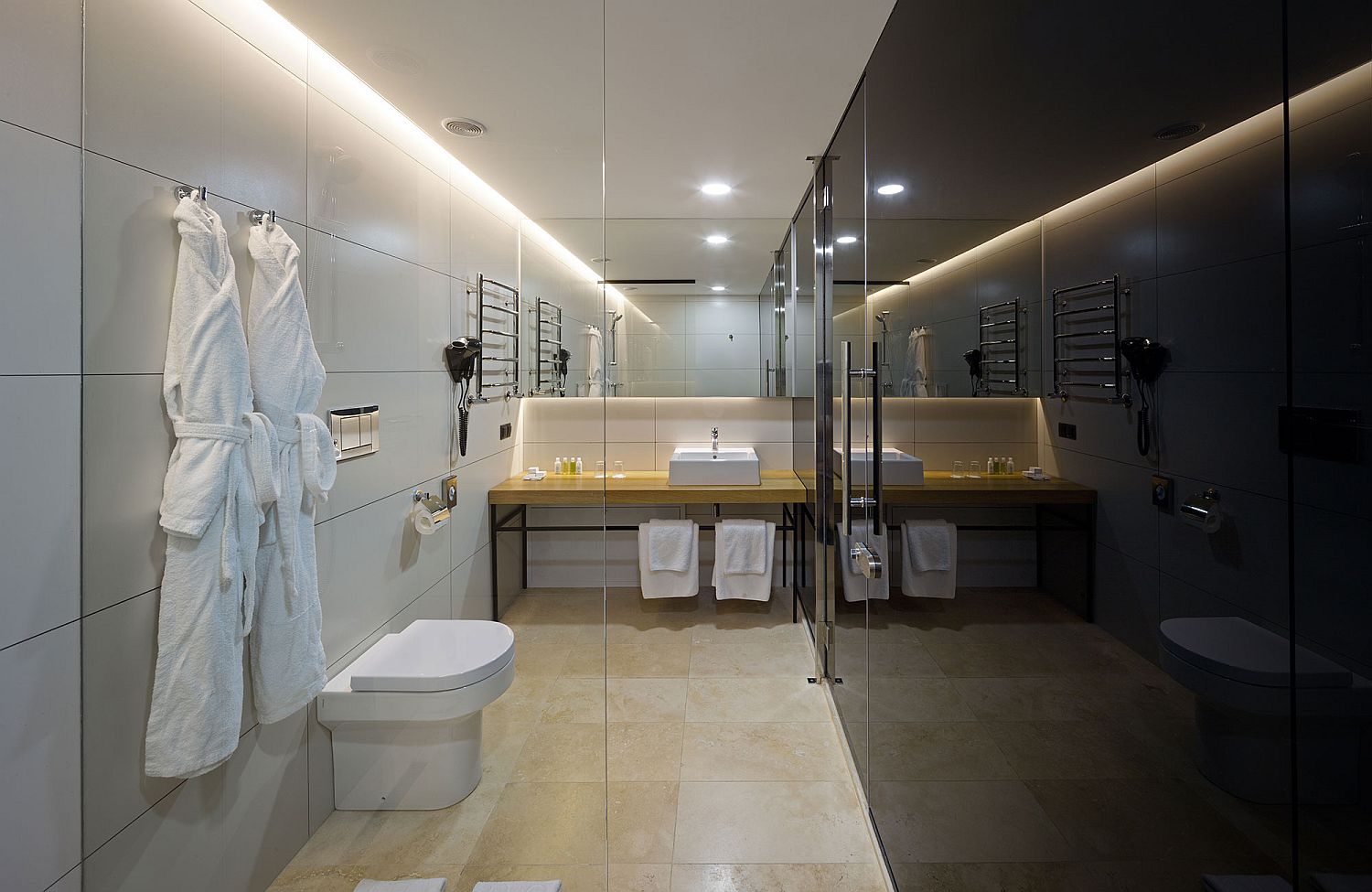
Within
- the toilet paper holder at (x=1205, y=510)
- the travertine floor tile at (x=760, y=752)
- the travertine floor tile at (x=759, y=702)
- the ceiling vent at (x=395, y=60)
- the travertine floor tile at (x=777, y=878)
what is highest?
the ceiling vent at (x=395, y=60)

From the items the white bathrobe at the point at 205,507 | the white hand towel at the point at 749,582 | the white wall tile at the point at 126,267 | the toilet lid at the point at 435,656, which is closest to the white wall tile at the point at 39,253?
the white wall tile at the point at 126,267

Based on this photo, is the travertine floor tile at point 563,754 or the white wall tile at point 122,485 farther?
the travertine floor tile at point 563,754

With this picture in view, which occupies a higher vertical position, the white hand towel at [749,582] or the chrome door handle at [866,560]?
the chrome door handle at [866,560]

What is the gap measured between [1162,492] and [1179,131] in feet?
1.34

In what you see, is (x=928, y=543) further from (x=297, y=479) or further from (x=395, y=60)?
(x=395, y=60)

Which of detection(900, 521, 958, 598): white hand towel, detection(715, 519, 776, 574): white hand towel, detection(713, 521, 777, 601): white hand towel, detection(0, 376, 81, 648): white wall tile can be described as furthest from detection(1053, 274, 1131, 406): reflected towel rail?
detection(715, 519, 776, 574): white hand towel

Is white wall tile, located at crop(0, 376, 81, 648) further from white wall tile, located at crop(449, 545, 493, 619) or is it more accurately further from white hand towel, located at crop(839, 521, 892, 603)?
white hand towel, located at crop(839, 521, 892, 603)

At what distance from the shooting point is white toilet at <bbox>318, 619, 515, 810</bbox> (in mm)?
1400

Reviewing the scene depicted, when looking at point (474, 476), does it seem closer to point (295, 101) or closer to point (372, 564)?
point (372, 564)

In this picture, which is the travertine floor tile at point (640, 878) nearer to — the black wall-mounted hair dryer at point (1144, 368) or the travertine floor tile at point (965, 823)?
the travertine floor tile at point (965, 823)

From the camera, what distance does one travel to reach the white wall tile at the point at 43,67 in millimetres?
1067

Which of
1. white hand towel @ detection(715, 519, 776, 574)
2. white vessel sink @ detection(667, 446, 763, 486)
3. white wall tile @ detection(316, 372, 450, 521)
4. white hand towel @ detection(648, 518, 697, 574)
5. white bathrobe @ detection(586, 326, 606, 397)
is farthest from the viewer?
white vessel sink @ detection(667, 446, 763, 486)

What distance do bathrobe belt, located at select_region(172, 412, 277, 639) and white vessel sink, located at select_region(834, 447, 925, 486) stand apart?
1543mm

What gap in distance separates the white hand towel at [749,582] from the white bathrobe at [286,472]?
1.93 metres
